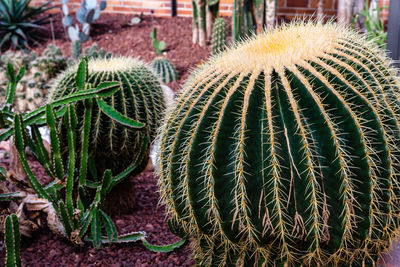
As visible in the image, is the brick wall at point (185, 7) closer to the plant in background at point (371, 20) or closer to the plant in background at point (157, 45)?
the plant in background at point (371, 20)

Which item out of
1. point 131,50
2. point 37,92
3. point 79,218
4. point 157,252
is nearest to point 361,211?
point 157,252

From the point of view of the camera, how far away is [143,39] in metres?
6.41

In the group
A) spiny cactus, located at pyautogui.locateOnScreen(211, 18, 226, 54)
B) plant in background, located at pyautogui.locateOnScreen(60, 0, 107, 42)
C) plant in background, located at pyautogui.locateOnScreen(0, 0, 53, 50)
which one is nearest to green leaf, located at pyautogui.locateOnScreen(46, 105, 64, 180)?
spiny cactus, located at pyautogui.locateOnScreen(211, 18, 226, 54)

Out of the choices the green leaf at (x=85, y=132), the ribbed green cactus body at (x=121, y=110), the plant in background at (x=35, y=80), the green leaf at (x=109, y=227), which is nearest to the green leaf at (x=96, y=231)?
the green leaf at (x=109, y=227)

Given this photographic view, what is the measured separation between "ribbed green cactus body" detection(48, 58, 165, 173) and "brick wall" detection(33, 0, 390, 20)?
3902mm

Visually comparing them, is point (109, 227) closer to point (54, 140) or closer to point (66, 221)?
point (66, 221)

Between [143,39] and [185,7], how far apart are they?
972mm

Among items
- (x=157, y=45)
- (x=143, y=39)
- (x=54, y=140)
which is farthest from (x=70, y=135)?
(x=143, y=39)

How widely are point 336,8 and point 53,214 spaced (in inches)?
190

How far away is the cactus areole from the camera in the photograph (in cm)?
153

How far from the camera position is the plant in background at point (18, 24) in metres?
6.79

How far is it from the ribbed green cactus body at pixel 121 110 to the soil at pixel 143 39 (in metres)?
2.62

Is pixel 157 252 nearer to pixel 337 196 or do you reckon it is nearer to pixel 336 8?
pixel 337 196

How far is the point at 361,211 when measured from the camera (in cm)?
158
